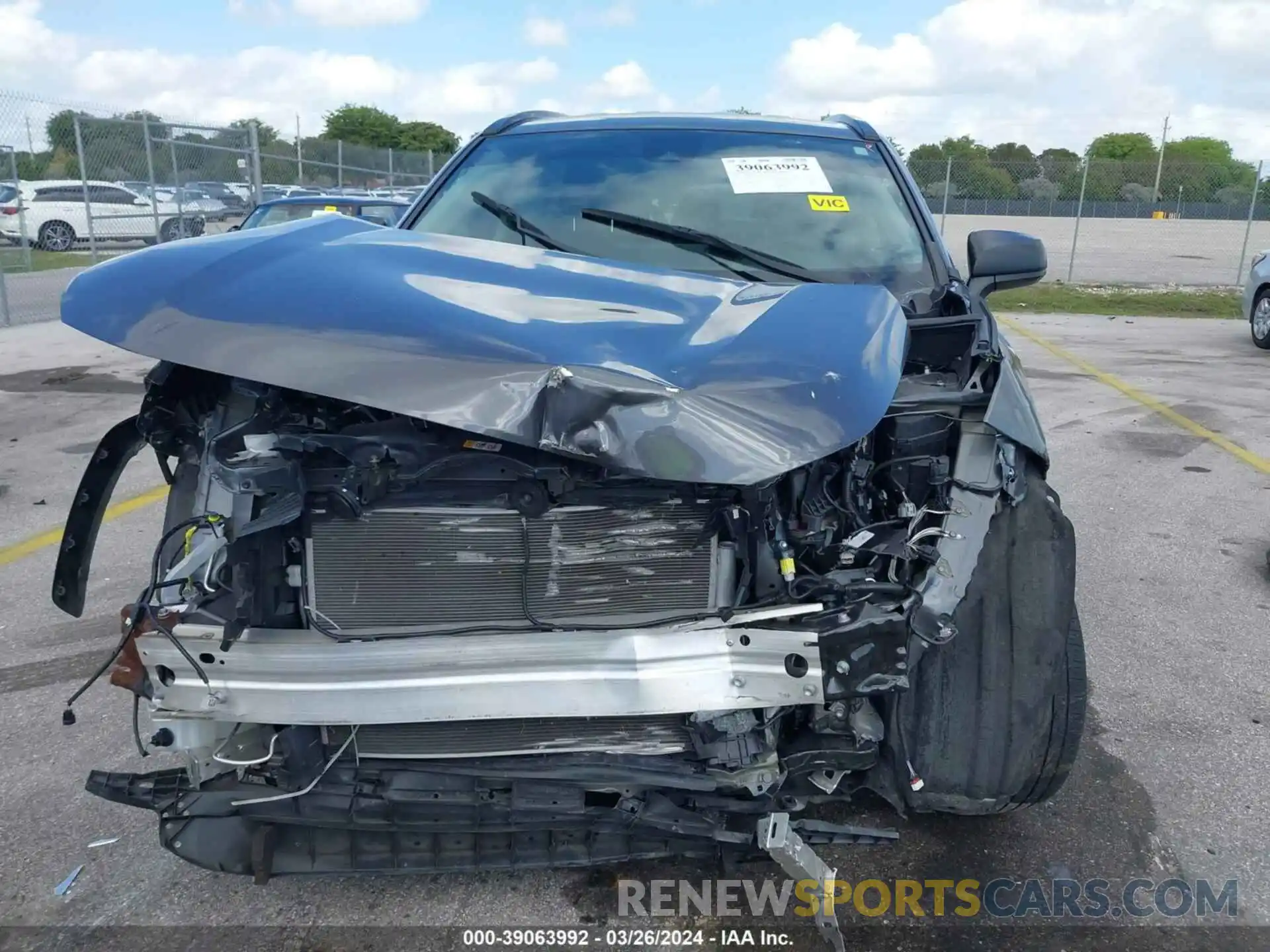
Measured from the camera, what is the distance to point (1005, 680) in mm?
2348

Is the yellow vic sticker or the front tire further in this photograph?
the front tire

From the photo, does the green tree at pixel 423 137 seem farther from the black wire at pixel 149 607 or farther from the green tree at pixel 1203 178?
the black wire at pixel 149 607

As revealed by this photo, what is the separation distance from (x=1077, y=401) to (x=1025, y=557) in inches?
277

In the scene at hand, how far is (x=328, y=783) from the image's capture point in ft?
7.47

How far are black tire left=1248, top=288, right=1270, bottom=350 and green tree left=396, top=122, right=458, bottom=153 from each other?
53.4m

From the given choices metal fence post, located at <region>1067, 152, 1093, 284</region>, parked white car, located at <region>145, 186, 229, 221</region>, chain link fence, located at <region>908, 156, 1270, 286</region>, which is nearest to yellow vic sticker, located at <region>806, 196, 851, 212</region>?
parked white car, located at <region>145, 186, 229, 221</region>

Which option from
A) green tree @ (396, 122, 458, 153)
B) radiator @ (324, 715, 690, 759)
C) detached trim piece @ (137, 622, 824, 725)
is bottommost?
radiator @ (324, 715, 690, 759)

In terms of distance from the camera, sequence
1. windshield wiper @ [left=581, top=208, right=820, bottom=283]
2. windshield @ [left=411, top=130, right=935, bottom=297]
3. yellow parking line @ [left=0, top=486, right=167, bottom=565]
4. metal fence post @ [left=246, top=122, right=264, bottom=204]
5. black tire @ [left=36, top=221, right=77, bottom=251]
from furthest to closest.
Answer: black tire @ [left=36, top=221, right=77, bottom=251] < metal fence post @ [left=246, top=122, right=264, bottom=204] < yellow parking line @ [left=0, top=486, right=167, bottom=565] < windshield @ [left=411, top=130, right=935, bottom=297] < windshield wiper @ [left=581, top=208, right=820, bottom=283]

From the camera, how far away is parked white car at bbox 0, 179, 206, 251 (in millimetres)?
15094

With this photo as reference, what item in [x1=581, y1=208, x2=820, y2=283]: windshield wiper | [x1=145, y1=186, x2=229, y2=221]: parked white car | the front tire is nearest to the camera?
[x1=581, y1=208, x2=820, y2=283]: windshield wiper

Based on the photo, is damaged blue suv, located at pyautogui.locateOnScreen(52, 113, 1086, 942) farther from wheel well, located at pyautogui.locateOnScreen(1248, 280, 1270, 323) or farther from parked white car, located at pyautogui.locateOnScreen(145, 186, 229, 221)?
parked white car, located at pyautogui.locateOnScreen(145, 186, 229, 221)

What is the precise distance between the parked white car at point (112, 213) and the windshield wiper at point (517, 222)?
12.8 m

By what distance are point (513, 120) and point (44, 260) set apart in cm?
1612

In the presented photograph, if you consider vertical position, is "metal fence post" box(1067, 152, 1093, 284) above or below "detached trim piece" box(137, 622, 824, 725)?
above
